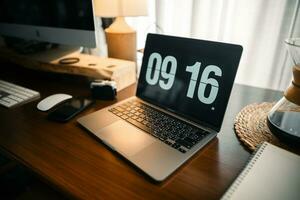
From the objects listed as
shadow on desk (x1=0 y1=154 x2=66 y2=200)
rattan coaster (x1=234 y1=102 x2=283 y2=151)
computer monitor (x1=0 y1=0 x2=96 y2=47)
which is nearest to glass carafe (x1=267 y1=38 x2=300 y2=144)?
rattan coaster (x1=234 y1=102 x2=283 y2=151)

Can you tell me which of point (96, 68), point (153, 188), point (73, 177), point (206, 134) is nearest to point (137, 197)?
point (153, 188)

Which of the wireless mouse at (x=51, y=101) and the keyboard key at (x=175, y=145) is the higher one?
the keyboard key at (x=175, y=145)

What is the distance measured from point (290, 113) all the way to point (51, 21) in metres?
0.98

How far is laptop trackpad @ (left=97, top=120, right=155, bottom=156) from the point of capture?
558 millimetres

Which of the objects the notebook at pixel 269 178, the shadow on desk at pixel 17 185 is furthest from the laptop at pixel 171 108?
the shadow on desk at pixel 17 185

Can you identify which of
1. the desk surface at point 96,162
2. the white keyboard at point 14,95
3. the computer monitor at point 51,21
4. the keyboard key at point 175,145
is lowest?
the desk surface at point 96,162

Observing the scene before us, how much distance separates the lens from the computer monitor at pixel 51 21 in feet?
2.95

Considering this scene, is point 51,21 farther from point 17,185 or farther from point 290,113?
point 290,113

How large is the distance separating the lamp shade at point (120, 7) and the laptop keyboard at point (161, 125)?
0.42 metres

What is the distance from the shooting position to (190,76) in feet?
2.24

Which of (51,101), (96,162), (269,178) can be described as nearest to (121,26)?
(51,101)

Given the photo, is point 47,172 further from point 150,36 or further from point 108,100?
point 150,36

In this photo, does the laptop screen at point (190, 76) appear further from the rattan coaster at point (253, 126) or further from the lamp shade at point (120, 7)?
the lamp shade at point (120, 7)

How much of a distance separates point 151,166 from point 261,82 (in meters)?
0.91
